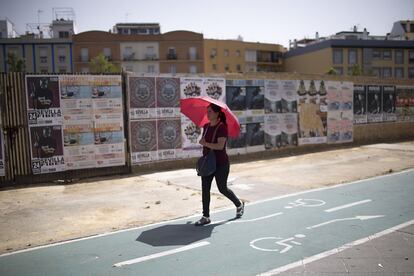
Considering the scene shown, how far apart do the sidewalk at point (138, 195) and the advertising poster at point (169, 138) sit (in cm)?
73

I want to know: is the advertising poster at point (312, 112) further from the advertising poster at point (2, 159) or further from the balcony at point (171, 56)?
the balcony at point (171, 56)

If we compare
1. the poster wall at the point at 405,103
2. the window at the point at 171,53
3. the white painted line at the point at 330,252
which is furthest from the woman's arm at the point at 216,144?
the window at the point at 171,53

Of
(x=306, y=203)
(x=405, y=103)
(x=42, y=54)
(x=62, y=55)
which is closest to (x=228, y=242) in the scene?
(x=306, y=203)

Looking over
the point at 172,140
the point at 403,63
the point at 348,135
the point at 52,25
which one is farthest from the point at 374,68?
the point at 172,140

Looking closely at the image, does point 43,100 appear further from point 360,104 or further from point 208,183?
point 360,104

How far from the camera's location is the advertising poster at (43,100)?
1062cm

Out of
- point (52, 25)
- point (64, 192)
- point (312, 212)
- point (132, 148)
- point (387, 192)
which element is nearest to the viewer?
point (312, 212)

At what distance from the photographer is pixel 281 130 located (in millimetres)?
16312

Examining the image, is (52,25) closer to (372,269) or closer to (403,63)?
(403,63)

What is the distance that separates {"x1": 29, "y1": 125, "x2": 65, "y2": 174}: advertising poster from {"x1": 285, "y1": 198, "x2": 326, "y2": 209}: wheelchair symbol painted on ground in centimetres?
621

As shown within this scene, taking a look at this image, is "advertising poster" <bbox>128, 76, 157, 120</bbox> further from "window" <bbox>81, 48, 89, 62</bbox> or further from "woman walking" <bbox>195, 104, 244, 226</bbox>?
"window" <bbox>81, 48, 89, 62</bbox>

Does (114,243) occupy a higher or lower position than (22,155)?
lower

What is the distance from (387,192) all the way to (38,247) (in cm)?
705

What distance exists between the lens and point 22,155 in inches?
421
